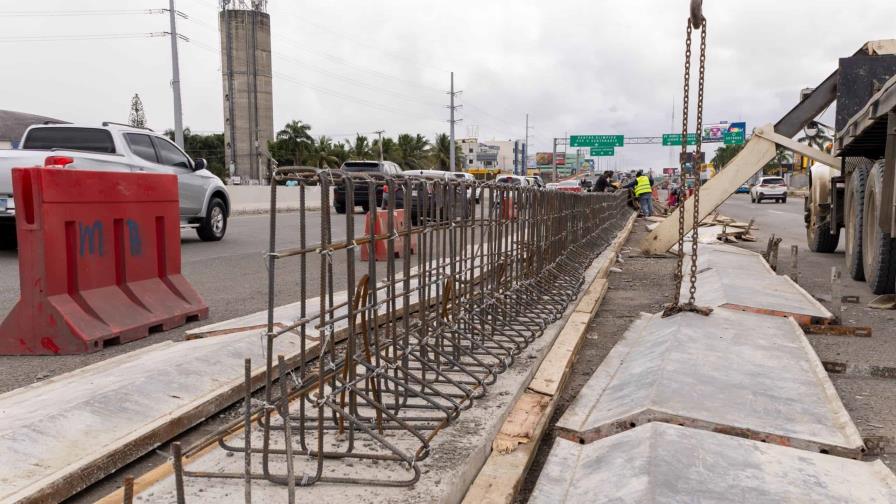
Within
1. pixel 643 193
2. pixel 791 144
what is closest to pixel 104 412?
pixel 791 144

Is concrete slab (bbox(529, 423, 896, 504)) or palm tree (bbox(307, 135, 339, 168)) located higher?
palm tree (bbox(307, 135, 339, 168))

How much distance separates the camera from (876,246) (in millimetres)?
7977

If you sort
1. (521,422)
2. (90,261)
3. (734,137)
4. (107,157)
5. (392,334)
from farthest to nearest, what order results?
1. (734,137)
2. (107,157)
3. (90,261)
4. (392,334)
5. (521,422)

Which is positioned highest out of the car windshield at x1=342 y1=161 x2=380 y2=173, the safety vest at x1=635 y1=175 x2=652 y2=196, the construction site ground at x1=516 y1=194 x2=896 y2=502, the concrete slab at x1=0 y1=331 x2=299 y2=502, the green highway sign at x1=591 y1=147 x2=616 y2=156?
the green highway sign at x1=591 y1=147 x2=616 y2=156

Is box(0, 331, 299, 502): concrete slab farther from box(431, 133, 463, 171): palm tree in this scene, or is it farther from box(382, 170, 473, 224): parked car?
box(431, 133, 463, 171): palm tree

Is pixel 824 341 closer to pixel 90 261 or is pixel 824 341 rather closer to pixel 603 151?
pixel 90 261

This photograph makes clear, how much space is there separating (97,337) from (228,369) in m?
1.43

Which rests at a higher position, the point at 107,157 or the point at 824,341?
the point at 107,157

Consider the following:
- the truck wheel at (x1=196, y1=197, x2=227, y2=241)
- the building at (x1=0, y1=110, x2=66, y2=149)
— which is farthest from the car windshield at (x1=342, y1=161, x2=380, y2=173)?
the building at (x1=0, y1=110, x2=66, y2=149)

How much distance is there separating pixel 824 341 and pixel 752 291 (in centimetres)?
118

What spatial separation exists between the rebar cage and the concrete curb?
23 cm

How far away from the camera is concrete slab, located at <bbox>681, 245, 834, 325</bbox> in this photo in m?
6.48

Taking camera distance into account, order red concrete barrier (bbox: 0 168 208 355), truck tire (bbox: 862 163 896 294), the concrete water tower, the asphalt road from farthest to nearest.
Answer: the concrete water tower
truck tire (bbox: 862 163 896 294)
red concrete barrier (bbox: 0 168 208 355)
the asphalt road

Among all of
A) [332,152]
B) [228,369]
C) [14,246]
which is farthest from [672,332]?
[332,152]
